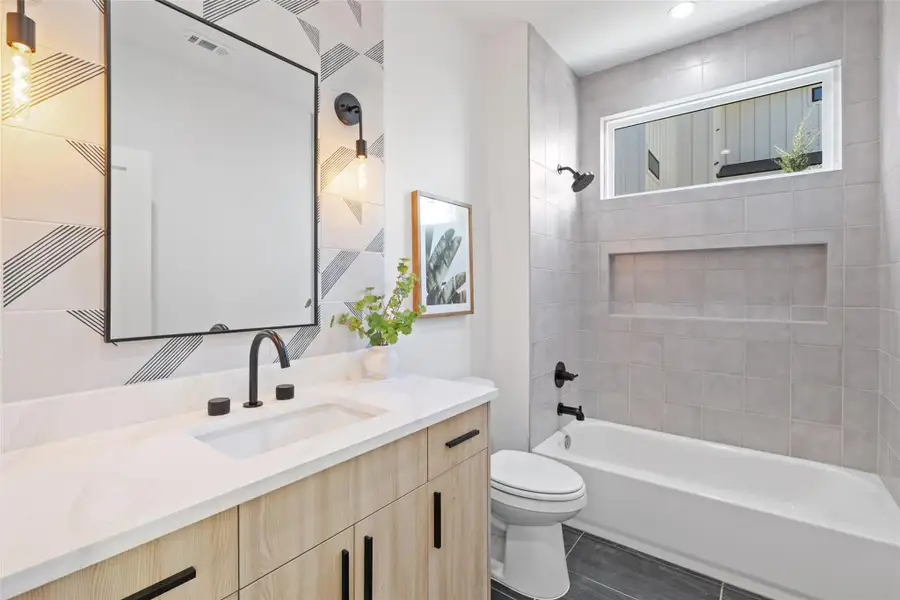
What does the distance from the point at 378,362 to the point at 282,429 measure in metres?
0.47

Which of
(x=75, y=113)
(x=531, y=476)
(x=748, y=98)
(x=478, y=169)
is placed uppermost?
(x=748, y=98)

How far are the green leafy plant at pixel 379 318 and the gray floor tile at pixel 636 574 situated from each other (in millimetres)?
1390

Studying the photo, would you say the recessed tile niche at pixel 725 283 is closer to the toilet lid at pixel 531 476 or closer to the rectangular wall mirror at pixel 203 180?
the toilet lid at pixel 531 476

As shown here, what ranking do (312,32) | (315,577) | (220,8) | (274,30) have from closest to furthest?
(315,577)
(220,8)
(274,30)
(312,32)

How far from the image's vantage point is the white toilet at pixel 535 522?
176cm

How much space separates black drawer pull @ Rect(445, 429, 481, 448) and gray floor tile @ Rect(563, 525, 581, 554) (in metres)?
1.16

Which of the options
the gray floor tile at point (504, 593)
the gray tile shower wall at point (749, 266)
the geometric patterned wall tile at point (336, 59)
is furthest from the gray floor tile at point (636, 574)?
the geometric patterned wall tile at point (336, 59)

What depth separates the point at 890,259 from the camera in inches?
73.5

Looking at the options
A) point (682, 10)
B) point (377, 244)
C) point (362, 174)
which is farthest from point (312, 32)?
point (682, 10)

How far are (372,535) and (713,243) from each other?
2422mm

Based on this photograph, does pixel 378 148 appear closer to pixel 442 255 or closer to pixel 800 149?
pixel 442 255

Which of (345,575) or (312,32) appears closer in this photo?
(345,575)

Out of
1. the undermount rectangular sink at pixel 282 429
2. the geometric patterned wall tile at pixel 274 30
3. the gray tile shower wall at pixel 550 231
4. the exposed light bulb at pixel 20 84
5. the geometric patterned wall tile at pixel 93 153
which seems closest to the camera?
the exposed light bulb at pixel 20 84

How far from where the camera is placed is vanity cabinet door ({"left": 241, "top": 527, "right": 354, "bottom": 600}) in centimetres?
85
